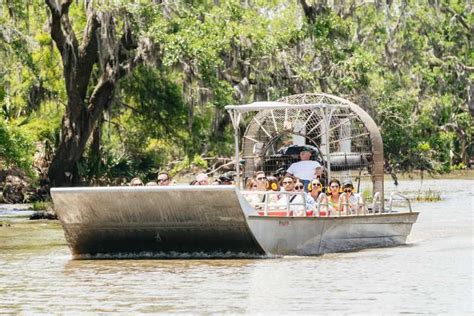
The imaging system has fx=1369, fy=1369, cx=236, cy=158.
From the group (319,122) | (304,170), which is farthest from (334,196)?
(319,122)

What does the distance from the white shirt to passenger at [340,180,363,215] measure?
0.78 m

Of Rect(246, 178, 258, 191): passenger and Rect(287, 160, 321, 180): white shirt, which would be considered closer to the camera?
Rect(246, 178, 258, 191): passenger

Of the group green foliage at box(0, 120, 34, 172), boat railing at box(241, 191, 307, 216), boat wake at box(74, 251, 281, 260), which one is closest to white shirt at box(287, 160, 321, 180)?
boat railing at box(241, 191, 307, 216)

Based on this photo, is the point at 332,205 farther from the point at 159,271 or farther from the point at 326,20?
the point at 326,20

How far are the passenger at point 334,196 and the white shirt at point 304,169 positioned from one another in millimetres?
1077

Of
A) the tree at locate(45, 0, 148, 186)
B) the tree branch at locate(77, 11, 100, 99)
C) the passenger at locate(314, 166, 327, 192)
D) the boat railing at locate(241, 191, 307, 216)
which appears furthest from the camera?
the tree branch at locate(77, 11, 100, 99)

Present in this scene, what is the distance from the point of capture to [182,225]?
77.5 ft

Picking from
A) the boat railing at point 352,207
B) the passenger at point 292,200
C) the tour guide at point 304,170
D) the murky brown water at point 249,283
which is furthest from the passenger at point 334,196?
the tour guide at point 304,170

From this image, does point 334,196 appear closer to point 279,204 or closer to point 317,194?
point 317,194

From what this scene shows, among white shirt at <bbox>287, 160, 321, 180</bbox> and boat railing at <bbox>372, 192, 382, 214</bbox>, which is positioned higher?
white shirt at <bbox>287, 160, 321, 180</bbox>

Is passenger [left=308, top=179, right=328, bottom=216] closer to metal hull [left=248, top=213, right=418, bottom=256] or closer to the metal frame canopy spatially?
metal hull [left=248, top=213, right=418, bottom=256]

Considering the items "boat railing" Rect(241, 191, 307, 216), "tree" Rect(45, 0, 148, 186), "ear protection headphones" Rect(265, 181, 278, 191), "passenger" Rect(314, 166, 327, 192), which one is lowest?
"boat railing" Rect(241, 191, 307, 216)

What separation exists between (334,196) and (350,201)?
437 millimetres

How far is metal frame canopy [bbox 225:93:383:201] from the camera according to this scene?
85.8 feet
